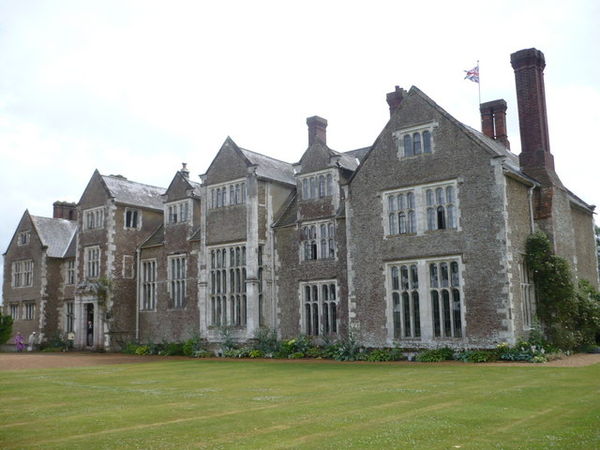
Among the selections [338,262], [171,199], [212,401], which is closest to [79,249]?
[171,199]

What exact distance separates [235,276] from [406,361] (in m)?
10.4

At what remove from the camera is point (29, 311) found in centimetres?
4134

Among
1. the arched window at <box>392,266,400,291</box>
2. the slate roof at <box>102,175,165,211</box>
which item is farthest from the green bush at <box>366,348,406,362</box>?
the slate roof at <box>102,175,165,211</box>

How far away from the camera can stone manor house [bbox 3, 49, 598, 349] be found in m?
22.3

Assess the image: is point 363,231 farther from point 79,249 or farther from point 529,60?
point 79,249

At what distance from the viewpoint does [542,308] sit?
23.0 metres

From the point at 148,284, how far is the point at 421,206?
60.4ft

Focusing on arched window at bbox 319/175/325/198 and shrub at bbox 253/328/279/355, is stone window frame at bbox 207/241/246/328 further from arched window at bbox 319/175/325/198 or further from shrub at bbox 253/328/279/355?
arched window at bbox 319/175/325/198

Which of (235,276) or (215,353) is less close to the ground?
(235,276)

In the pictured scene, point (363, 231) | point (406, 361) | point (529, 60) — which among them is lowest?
point (406, 361)

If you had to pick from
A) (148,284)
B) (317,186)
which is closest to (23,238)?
(148,284)

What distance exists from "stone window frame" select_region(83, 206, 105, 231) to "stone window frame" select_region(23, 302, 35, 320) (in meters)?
8.19

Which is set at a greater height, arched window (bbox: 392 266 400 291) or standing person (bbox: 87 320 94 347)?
arched window (bbox: 392 266 400 291)

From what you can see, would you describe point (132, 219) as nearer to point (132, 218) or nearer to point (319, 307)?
point (132, 218)
